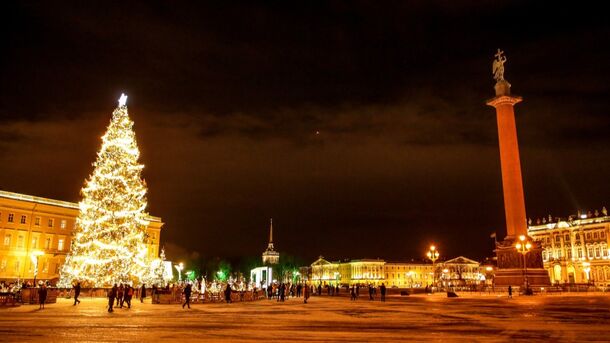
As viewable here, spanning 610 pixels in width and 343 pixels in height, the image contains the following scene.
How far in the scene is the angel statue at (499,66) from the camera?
63.9 meters

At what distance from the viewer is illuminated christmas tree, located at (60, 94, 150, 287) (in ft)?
136

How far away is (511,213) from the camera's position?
58.7 m

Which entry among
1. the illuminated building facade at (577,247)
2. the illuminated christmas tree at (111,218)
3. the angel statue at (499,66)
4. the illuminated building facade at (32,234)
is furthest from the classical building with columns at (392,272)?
the illuminated christmas tree at (111,218)

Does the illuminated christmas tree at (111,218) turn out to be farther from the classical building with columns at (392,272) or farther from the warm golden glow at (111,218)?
the classical building with columns at (392,272)

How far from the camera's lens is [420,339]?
14.9 metres

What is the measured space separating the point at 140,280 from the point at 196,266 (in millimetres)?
130452

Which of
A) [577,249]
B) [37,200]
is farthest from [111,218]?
[577,249]

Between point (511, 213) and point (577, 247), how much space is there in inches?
3174

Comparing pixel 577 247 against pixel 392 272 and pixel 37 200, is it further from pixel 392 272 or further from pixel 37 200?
pixel 37 200

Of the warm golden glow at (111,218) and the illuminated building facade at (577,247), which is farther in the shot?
the illuminated building facade at (577,247)

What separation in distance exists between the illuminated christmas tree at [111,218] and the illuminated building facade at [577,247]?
98.1 meters

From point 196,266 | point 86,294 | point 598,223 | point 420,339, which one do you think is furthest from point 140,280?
point 196,266

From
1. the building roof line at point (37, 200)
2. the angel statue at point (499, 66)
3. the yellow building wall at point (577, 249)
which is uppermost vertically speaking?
the angel statue at point (499, 66)

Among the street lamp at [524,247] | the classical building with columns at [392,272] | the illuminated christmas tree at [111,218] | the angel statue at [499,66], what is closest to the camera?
the illuminated christmas tree at [111,218]
